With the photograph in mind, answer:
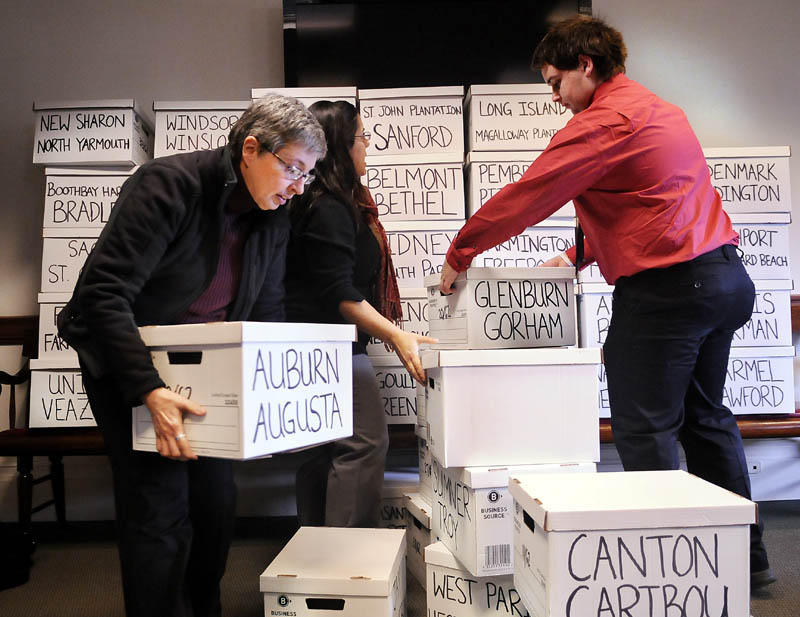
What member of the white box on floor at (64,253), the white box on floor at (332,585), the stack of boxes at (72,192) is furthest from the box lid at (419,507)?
the white box on floor at (64,253)

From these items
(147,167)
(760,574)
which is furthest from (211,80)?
(760,574)

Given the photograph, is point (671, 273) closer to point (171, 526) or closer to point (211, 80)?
point (171, 526)

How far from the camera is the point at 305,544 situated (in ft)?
5.09

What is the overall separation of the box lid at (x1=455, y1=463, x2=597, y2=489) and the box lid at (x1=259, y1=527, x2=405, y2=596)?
254 mm

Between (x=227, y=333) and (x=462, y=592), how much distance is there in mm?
853

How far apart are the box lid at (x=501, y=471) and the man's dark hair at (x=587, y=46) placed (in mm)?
946

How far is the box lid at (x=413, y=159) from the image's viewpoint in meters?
2.41

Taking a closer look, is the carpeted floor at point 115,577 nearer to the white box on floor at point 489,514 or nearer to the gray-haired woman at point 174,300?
the white box on floor at point 489,514

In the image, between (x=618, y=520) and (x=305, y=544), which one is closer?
(x=618, y=520)

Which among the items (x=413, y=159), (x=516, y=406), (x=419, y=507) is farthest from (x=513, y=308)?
(x=413, y=159)

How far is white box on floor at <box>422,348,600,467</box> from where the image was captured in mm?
1436

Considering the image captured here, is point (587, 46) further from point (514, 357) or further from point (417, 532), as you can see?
point (417, 532)

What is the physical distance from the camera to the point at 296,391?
119 centimetres

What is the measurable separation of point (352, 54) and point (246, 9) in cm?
55
